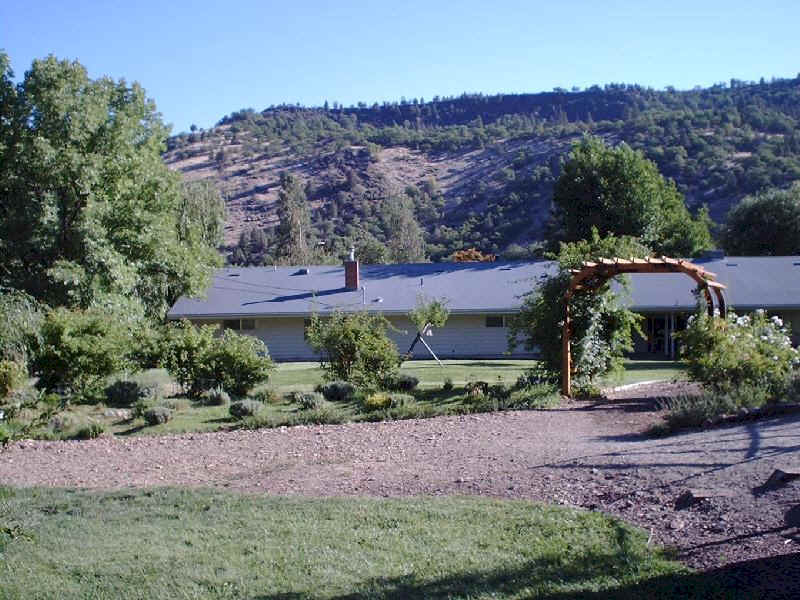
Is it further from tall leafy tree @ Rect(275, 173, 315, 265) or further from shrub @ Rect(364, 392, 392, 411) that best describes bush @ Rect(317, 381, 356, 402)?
tall leafy tree @ Rect(275, 173, 315, 265)

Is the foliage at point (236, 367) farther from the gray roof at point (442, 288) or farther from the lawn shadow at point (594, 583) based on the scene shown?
the lawn shadow at point (594, 583)

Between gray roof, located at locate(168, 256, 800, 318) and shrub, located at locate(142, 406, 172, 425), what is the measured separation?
1666 cm

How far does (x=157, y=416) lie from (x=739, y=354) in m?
10.6

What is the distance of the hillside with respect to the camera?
72875 millimetres

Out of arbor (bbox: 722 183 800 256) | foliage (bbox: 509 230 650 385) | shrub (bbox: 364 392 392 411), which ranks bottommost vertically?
shrub (bbox: 364 392 392 411)

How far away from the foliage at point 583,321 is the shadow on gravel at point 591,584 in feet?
39.9

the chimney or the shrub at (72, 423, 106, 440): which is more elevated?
the chimney

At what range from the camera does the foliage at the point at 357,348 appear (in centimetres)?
2039

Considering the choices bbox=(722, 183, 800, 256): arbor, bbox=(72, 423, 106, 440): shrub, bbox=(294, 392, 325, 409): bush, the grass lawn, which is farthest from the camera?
bbox=(722, 183, 800, 256): arbor

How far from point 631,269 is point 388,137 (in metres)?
95.6

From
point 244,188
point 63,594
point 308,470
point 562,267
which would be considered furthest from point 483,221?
point 63,594

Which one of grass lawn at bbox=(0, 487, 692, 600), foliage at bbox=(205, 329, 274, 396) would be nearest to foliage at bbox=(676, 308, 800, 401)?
grass lawn at bbox=(0, 487, 692, 600)

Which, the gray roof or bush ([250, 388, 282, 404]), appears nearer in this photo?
bush ([250, 388, 282, 404])

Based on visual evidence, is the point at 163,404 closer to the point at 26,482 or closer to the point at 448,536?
the point at 26,482
